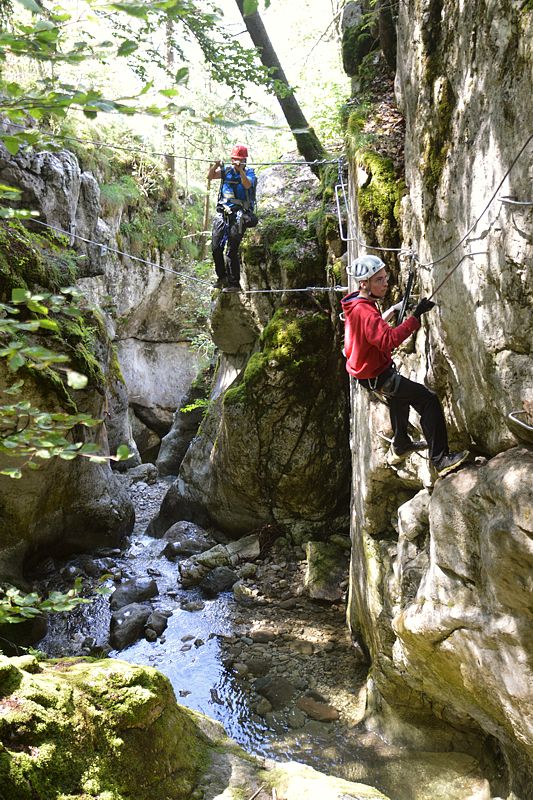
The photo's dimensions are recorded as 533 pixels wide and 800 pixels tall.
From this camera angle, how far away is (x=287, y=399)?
34.2 ft

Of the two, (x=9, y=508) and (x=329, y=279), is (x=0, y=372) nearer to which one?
(x=9, y=508)

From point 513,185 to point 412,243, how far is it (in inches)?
95.1

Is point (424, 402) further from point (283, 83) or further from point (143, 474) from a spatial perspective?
point (143, 474)

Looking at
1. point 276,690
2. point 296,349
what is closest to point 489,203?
point 276,690

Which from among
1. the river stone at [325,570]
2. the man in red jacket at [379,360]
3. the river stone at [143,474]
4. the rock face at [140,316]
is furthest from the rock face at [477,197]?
the river stone at [143,474]

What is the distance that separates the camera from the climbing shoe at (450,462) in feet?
14.3

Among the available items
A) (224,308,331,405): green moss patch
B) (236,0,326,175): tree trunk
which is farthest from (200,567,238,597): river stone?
(236,0,326,175): tree trunk

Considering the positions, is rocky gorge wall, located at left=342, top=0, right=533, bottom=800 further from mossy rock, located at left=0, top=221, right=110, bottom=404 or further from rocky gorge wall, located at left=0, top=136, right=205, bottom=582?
mossy rock, located at left=0, top=221, right=110, bottom=404

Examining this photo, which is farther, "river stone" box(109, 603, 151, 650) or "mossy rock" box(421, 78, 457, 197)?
"river stone" box(109, 603, 151, 650)

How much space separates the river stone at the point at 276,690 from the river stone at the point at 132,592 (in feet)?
9.73

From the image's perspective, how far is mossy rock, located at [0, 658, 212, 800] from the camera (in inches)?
122

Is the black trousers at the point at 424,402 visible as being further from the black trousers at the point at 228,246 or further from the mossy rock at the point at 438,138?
the black trousers at the point at 228,246

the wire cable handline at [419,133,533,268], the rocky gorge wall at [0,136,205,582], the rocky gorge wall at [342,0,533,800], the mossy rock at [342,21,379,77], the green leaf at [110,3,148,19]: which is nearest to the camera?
the green leaf at [110,3,148,19]

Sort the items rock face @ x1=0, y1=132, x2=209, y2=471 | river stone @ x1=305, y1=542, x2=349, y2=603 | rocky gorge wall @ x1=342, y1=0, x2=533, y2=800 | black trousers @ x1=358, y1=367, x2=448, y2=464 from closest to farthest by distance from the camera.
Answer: rocky gorge wall @ x1=342, y1=0, x2=533, y2=800, black trousers @ x1=358, y1=367, x2=448, y2=464, river stone @ x1=305, y1=542, x2=349, y2=603, rock face @ x1=0, y1=132, x2=209, y2=471
